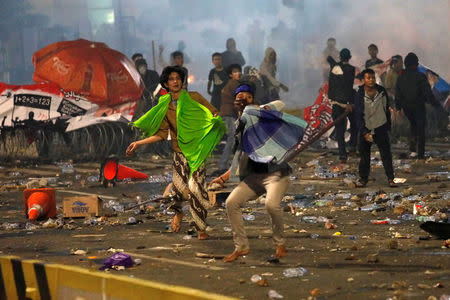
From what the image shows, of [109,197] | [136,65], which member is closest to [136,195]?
[109,197]

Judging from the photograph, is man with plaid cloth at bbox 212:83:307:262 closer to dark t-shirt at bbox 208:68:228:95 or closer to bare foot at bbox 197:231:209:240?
bare foot at bbox 197:231:209:240

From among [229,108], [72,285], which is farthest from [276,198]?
[229,108]

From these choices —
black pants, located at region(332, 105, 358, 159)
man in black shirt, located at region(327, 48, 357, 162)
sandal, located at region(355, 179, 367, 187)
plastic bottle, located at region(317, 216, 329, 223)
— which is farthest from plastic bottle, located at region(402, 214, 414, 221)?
man in black shirt, located at region(327, 48, 357, 162)

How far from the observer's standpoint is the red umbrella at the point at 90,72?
2186 cm

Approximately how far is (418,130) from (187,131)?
8903mm

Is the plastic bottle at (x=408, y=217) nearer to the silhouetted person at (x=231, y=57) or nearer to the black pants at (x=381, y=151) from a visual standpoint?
the black pants at (x=381, y=151)

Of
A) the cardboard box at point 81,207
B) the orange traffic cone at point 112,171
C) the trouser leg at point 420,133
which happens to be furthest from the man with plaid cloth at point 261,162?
the trouser leg at point 420,133

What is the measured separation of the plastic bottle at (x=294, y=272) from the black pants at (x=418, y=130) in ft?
35.7

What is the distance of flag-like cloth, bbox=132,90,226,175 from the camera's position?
11414 millimetres

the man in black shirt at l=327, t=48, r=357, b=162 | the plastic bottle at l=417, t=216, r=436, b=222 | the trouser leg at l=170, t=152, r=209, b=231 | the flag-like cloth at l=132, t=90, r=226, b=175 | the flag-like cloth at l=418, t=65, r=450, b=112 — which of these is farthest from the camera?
→ the flag-like cloth at l=418, t=65, r=450, b=112

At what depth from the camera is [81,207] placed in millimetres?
13539

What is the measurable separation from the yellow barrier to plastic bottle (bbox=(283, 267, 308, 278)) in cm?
201

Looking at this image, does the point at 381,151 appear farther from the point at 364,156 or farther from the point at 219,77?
the point at 219,77

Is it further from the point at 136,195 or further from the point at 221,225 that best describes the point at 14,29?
the point at 221,225
